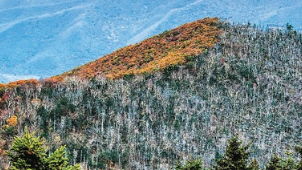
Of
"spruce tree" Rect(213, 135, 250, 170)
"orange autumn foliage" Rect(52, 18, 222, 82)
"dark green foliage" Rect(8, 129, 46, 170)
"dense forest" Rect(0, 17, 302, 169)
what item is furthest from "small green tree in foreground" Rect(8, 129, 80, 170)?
"orange autumn foliage" Rect(52, 18, 222, 82)

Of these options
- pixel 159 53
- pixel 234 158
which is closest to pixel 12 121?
pixel 159 53

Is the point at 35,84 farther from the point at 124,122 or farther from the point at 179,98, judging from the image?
the point at 179,98

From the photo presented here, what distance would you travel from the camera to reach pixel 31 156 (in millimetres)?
23469

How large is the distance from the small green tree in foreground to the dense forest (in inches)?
2903

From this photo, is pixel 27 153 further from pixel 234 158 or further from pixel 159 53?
pixel 159 53

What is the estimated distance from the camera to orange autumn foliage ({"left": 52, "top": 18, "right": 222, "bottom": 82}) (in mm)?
141038

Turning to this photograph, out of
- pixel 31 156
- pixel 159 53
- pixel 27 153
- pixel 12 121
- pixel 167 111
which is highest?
pixel 159 53

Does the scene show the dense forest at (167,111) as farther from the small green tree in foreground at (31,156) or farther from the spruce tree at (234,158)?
the small green tree in foreground at (31,156)

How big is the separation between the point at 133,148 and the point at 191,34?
68.4m

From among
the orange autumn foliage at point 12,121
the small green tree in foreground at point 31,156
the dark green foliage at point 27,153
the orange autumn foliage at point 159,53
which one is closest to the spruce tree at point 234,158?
the small green tree in foreground at point 31,156

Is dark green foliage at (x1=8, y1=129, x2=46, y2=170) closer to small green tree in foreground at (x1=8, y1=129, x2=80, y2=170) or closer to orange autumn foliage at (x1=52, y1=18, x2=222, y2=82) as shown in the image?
small green tree in foreground at (x1=8, y1=129, x2=80, y2=170)

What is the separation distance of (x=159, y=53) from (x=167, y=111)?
3678 cm

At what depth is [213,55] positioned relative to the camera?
143500mm

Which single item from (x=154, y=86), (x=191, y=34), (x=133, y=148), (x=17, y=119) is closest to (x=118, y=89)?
(x=154, y=86)
